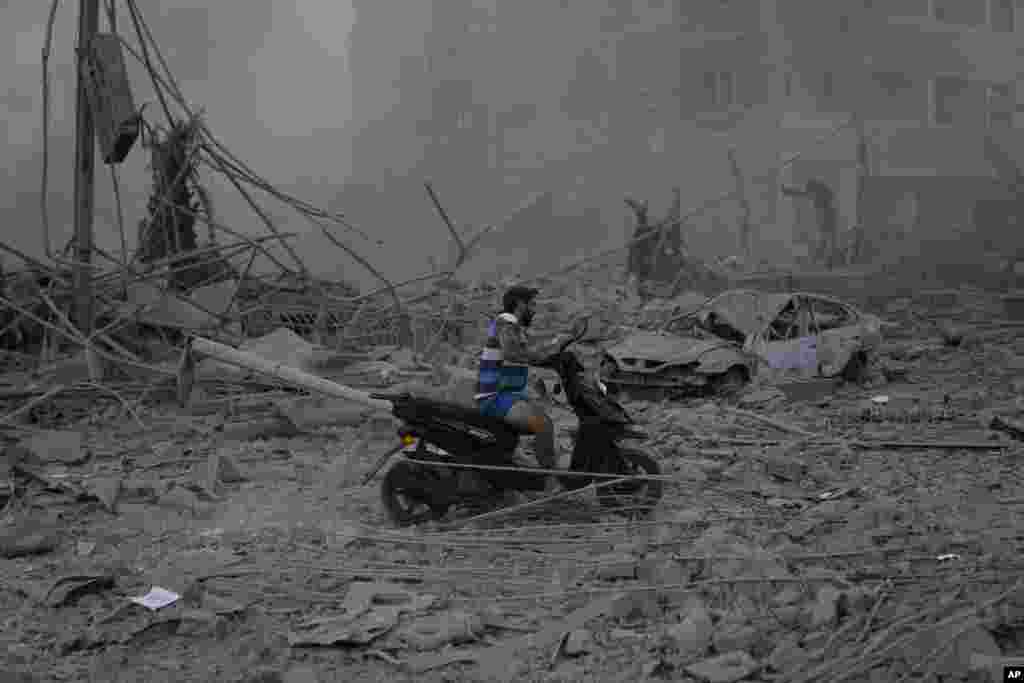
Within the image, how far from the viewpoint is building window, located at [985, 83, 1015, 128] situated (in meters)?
39.8

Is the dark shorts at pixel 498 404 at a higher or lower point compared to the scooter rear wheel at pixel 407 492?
higher

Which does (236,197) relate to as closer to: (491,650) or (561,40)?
(561,40)

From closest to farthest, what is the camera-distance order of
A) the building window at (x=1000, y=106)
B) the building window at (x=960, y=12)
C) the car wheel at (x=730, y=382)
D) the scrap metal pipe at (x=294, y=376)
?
the scrap metal pipe at (x=294, y=376)
the car wheel at (x=730, y=382)
the building window at (x=960, y=12)
the building window at (x=1000, y=106)

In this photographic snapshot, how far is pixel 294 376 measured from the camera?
320 inches

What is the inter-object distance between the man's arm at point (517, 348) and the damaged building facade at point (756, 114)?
26.3 m

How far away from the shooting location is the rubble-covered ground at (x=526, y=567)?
16.0ft

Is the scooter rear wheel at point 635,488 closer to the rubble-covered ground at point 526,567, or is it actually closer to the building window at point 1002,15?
the rubble-covered ground at point 526,567

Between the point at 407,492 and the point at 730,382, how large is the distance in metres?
6.04

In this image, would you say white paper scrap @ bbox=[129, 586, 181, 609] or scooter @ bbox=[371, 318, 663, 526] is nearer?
white paper scrap @ bbox=[129, 586, 181, 609]

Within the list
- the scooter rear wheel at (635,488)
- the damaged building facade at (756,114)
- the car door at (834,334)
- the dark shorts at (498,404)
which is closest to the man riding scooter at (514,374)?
the dark shorts at (498,404)

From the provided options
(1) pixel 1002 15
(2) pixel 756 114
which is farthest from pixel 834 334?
(1) pixel 1002 15

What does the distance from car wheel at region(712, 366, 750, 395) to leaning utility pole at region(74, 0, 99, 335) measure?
689 centimetres

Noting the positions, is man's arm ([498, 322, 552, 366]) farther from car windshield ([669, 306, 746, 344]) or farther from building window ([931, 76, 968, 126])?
building window ([931, 76, 968, 126])

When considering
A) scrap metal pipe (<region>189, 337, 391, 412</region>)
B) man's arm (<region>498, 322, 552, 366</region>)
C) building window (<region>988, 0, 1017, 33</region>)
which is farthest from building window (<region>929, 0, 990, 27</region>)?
man's arm (<region>498, 322, 552, 366</region>)
